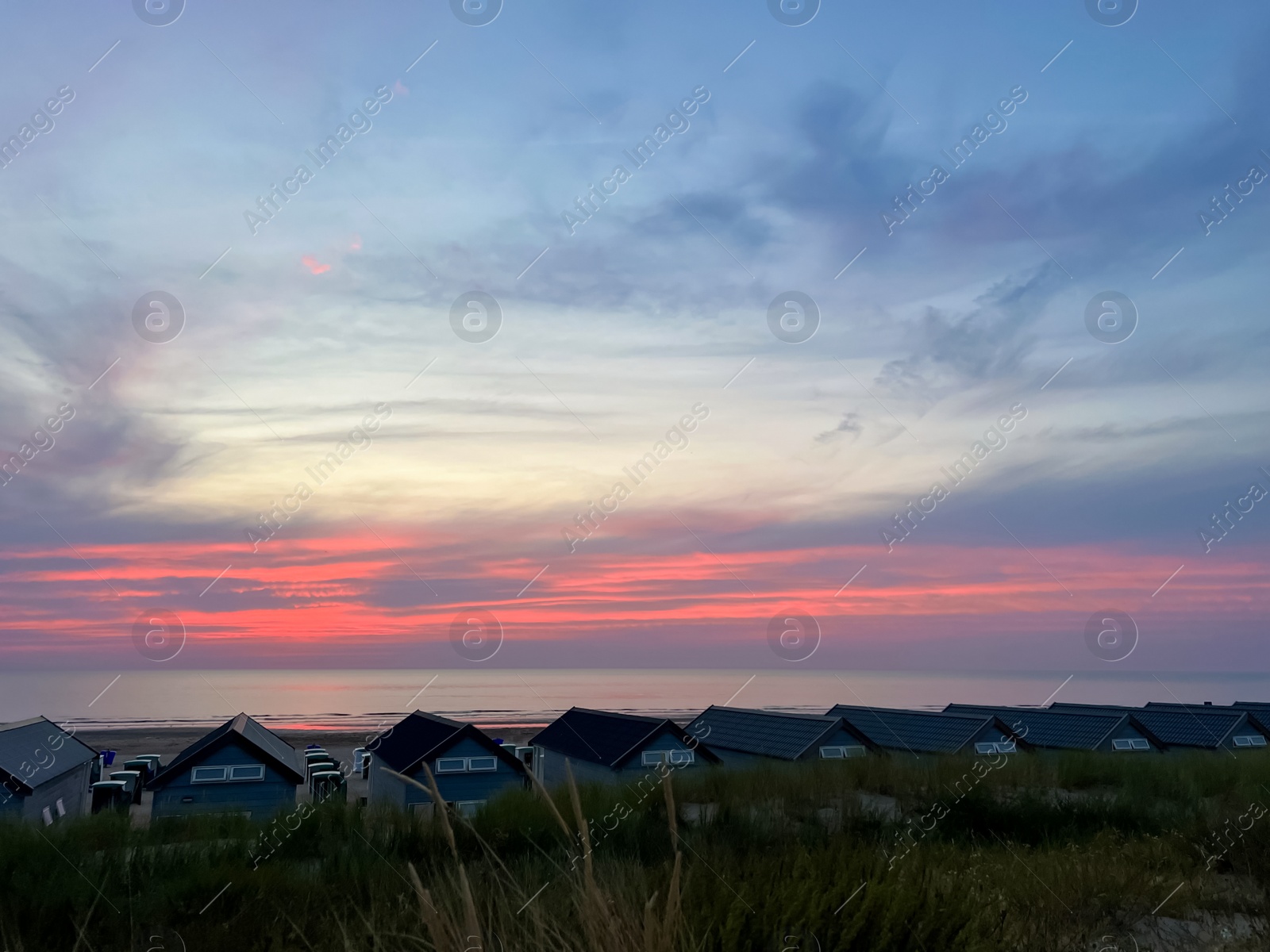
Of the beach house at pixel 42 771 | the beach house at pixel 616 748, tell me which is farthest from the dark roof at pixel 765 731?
the beach house at pixel 42 771

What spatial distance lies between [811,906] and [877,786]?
8698mm

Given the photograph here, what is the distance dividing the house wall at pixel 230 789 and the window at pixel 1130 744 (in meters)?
27.4

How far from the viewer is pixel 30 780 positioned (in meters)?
19.3

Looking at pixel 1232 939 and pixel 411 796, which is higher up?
pixel 411 796

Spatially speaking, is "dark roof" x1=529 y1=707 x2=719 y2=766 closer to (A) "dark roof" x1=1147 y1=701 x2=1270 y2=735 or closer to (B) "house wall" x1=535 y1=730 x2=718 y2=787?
(B) "house wall" x1=535 y1=730 x2=718 y2=787

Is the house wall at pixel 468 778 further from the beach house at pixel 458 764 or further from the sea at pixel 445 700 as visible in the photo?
the sea at pixel 445 700

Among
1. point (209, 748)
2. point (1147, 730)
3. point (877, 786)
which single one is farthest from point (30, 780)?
point (1147, 730)

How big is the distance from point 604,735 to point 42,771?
1605cm

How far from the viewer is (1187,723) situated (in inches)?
1304

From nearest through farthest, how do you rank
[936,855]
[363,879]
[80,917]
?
[80,917] → [363,879] → [936,855]

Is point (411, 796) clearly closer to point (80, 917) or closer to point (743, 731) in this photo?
point (743, 731)

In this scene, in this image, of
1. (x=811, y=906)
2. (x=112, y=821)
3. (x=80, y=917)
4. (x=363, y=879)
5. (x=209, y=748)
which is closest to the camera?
(x=811, y=906)

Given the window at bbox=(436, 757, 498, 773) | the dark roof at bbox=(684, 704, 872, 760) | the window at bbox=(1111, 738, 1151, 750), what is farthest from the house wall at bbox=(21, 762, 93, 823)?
the window at bbox=(1111, 738, 1151, 750)

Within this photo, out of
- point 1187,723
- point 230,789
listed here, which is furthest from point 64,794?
point 1187,723
